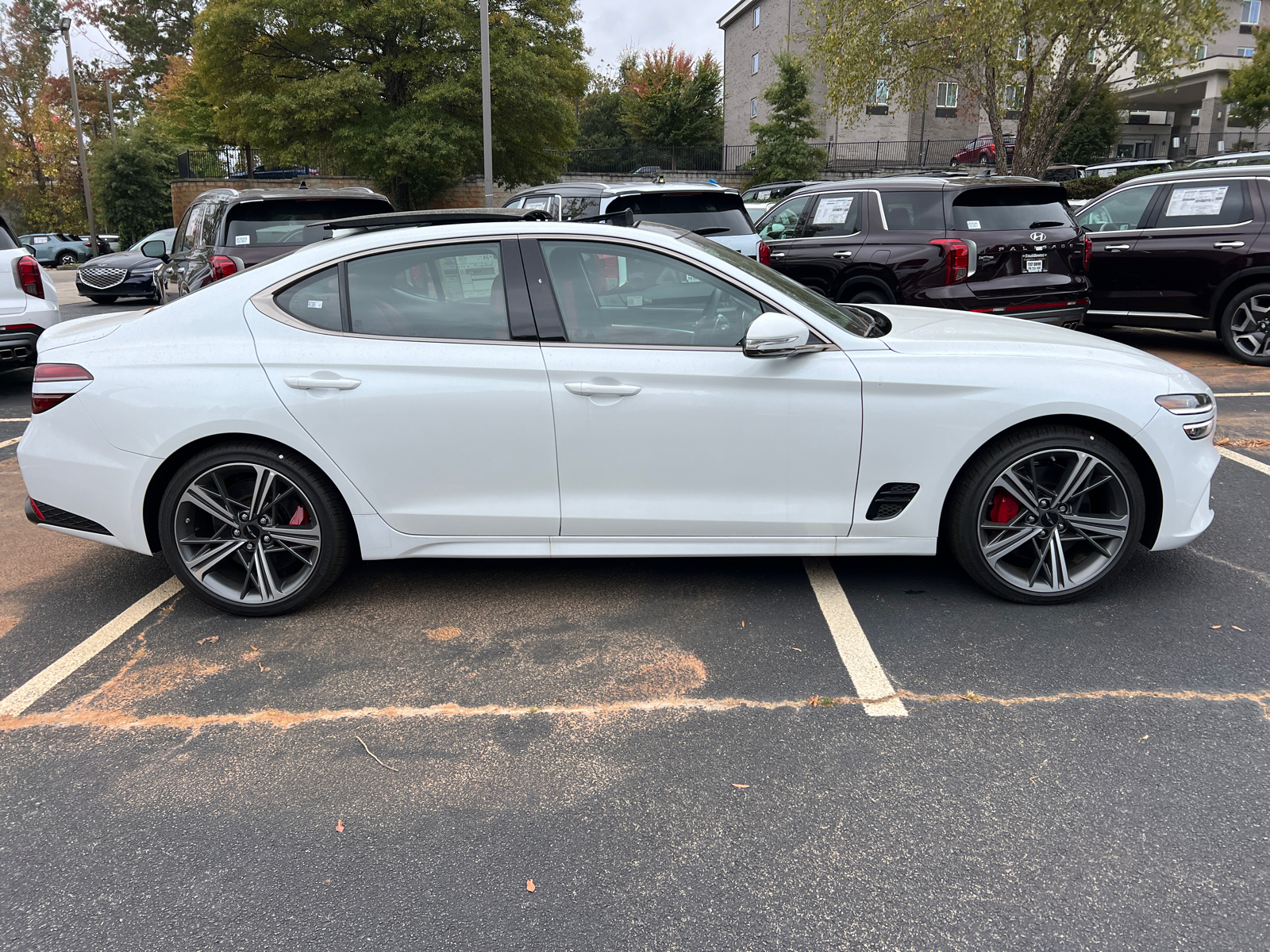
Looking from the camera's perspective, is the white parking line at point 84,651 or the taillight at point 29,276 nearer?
the white parking line at point 84,651

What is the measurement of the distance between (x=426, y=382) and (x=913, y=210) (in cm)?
645

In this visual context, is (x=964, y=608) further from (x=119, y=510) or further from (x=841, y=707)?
(x=119, y=510)

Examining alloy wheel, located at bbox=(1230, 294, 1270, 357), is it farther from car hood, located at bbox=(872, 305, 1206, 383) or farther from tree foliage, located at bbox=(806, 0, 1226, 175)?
tree foliage, located at bbox=(806, 0, 1226, 175)

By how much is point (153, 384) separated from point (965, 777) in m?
3.36

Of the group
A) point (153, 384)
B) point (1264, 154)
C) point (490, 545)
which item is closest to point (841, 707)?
point (490, 545)

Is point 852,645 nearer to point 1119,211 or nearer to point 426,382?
point 426,382

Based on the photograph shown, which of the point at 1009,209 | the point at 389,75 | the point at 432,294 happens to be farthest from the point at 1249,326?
the point at 389,75

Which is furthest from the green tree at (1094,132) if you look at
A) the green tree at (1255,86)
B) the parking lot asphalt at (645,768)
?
the parking lot asphalt at (645,768)

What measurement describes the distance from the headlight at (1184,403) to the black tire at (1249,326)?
650 centimetres

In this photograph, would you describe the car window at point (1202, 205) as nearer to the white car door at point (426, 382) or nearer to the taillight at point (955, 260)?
the taillight at point (955, 260)

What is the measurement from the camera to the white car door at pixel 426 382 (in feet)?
12.2

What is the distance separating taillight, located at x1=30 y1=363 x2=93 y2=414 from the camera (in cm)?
384

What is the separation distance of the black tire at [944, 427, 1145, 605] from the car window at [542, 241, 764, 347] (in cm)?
118

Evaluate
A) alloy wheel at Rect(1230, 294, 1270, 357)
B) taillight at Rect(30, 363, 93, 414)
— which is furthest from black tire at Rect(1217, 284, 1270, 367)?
taillight at Rect(30, 363, 93, 414)
